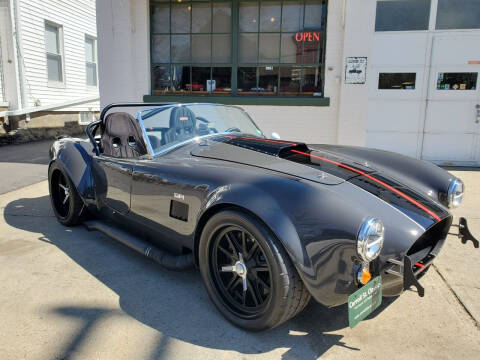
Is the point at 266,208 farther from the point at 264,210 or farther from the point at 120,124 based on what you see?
the point at 120,124

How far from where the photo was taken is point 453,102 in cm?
740

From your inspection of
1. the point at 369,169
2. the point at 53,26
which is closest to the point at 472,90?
the point at 369,169

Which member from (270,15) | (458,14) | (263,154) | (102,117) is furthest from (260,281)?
(458,14)

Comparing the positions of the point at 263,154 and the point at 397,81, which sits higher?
the point at 397,81

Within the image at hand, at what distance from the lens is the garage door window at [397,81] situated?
7.46 metres

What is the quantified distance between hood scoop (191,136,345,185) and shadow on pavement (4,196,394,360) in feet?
2.94

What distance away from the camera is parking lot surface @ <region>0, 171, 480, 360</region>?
82.3 inches

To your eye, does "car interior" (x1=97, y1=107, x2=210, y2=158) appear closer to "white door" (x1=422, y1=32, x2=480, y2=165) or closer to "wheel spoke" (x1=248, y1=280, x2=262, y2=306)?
"wheel spoke" (x1=248, y1=280, x2=262, y2=306)

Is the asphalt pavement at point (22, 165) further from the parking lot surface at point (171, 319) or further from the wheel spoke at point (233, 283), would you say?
the wheel spoke at point (233, 283)

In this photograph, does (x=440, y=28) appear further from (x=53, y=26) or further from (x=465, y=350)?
(x=53, y=26)

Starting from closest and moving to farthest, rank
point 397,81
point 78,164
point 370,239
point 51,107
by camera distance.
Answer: point 370,239 → point 78,164 → point 397,81 → point 51,107

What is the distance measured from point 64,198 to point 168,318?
8.06 feet

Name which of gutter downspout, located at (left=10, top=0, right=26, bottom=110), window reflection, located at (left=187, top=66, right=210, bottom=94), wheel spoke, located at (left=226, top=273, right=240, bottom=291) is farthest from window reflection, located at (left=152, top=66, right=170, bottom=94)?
wheel spoke, located at (left=226, top=273, right=240, bottom=291)

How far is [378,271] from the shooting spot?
6.46 feet
